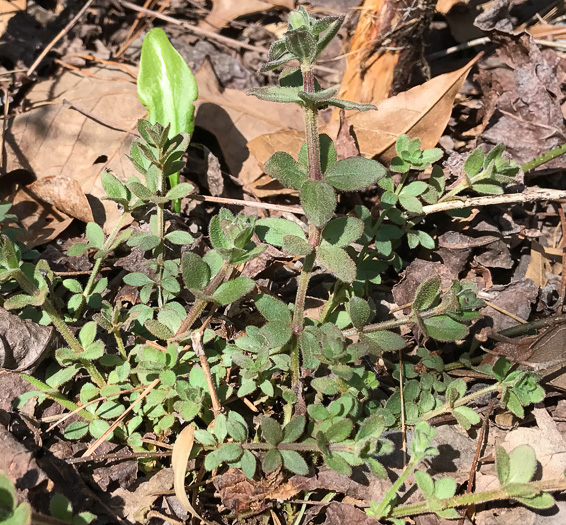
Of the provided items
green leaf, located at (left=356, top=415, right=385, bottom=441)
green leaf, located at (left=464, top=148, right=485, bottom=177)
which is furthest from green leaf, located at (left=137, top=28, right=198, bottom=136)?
green leaf, located at (left=356, top=415, right=385, bottom=441)

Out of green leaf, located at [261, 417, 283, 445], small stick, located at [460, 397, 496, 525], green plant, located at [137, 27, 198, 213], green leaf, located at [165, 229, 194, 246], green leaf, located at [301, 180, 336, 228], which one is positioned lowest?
small stick, located at [460, 397, 496, 525]

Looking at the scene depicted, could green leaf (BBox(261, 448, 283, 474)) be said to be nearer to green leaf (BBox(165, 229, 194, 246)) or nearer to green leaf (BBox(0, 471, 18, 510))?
green leaf (BBox(0, 471, 18, 510))

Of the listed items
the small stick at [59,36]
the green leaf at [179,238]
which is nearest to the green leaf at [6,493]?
the green leaf at [179,238]

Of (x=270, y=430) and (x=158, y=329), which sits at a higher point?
(x=158, y=329)

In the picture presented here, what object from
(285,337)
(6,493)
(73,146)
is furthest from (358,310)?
(73,146)

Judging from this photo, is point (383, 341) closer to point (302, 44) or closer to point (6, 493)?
point (302, 44)

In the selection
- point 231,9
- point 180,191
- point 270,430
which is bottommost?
point 270,430

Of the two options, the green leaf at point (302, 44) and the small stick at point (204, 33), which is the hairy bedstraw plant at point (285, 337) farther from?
the small stick at point (204, 33)
